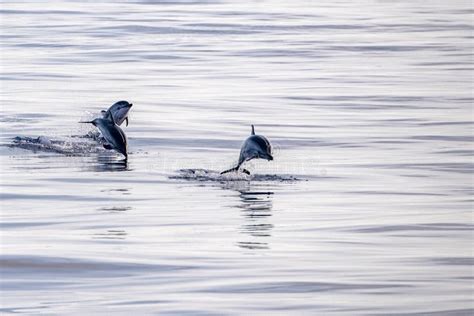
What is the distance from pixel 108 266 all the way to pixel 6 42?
25354 mm

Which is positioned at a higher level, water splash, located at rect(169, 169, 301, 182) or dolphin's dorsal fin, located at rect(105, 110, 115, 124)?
dolphin's dorsal fin, located at rect(105, 110, 115, 124)

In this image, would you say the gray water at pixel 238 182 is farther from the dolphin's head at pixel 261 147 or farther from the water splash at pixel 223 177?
the dolphin's head at pixel 261 147

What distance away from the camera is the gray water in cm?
1082

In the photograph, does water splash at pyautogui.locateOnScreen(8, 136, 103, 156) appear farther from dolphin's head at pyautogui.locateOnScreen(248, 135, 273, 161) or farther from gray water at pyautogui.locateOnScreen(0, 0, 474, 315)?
dolphin's head at pyautogui.locateOnScreen(248, 135, 273, 161)

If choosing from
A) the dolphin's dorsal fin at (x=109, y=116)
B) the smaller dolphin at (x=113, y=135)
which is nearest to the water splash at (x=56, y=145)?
the dolphin's dorsal fin at (x=109, y=116)

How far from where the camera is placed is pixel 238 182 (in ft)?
53.1

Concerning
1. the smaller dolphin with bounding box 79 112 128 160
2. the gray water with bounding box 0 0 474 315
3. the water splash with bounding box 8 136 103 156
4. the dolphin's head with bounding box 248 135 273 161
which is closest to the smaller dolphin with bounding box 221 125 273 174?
the dolphin's head with bounding box 248 135 273 161

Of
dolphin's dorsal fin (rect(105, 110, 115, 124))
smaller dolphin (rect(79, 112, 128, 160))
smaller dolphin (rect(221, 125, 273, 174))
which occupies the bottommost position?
smaller dolphin (rect(221, 125, 273, 174))

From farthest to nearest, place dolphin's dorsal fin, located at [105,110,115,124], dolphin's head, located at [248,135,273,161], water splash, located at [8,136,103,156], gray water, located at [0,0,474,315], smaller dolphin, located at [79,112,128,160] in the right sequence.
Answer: water splash, located at [8,136,103,156]
dolphin's dorsal fin, located at [105,110,115,124]
smaller dolphin, located at [79,112,128,160]
dolphin's head, located at [248,135,273,161]
gray water, located at [0,0,474,315]

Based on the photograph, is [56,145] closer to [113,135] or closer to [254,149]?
[113,135]

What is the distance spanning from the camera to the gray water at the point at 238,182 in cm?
1082

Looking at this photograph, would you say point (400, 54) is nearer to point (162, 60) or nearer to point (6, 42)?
point (162, 60)

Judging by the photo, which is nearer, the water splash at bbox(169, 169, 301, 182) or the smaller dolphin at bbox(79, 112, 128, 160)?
the water splash at bbox(169, 169, 301, 182)

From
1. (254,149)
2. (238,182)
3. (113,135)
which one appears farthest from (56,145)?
(254,149)
